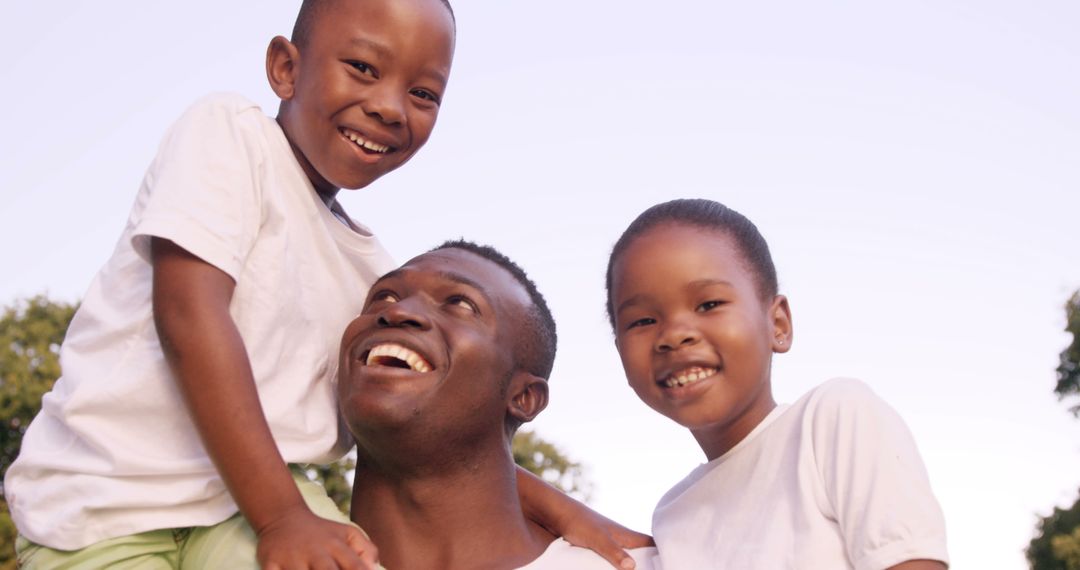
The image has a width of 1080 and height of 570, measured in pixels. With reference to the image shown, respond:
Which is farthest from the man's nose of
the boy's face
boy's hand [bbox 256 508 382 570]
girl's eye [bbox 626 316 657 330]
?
boy's hand [bbox 256 508 382 570]

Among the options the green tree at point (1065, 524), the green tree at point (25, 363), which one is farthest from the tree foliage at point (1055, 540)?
the green tree at point (25, 363)

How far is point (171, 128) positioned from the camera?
11.6 ft

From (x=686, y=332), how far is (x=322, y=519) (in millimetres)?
1322

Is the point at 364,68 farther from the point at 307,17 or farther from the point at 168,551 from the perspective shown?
the point at 168,551

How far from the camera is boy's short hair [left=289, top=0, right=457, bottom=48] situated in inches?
151

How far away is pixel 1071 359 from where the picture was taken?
75.7ft

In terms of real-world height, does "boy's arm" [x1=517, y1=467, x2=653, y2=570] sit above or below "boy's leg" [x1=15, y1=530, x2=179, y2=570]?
above

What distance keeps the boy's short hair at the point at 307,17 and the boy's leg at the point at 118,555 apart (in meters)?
1.58

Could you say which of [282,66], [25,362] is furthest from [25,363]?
[282,66]

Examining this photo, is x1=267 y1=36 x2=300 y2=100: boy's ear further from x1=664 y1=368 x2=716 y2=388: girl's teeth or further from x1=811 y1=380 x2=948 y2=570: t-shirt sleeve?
x1=811 y1=380 x2=948 y2=570: t-shirt sleeve

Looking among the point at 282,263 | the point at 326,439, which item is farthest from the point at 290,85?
the point at 326,439

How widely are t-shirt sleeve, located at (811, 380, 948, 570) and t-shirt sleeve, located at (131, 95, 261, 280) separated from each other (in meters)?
1.71

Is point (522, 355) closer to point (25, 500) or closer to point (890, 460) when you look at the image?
point (890, 460)

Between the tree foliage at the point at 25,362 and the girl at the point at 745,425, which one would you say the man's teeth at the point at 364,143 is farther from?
the tree foliage at the point at 25,362
